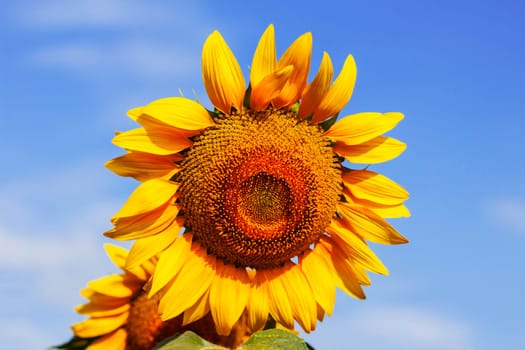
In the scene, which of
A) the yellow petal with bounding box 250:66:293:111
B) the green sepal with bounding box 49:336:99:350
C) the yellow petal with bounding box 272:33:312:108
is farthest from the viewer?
the green sepal with bounding box 49:336:99:350

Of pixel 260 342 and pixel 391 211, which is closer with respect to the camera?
pixel 260 342

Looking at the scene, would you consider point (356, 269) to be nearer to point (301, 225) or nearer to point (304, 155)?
point (301, 225)

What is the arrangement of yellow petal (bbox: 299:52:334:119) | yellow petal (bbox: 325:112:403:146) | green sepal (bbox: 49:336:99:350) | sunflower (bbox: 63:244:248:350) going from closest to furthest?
yellow petal (bbox: 299:52:334:119), yellow petal (bbox: 325:112:403:146), sunflower (bbox: 63:244:248:350), green sepal (bbox: 49:336:99:350)

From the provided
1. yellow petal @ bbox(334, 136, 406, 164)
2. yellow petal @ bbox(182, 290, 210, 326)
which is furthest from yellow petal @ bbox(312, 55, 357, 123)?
yellow petal @ bbox(182, 290, 210, 326)

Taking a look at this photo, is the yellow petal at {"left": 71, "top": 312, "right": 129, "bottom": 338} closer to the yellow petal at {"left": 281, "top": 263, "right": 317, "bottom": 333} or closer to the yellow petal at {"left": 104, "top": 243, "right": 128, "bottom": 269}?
the yellow petal at {"left": 104, "top": 243, "right": 128, "bottom": 269}

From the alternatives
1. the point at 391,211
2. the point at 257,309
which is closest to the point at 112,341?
the point at 257,309

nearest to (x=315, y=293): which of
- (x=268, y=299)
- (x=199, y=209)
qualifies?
(x=268, y=299)

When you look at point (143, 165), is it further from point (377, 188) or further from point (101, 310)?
point (101, 310)
